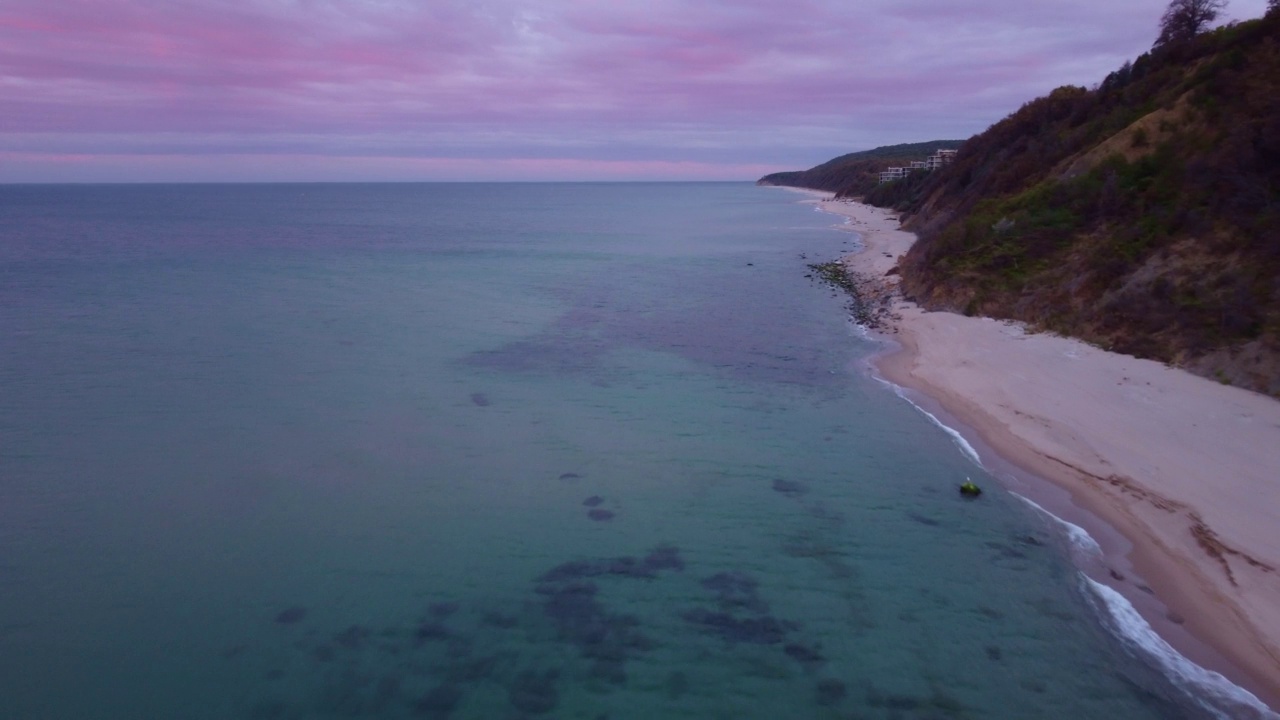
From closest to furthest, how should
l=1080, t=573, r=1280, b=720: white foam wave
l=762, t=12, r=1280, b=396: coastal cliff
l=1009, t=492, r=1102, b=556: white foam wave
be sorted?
l=1080, t=573, r=1280, b=720: white foam wave < l=1009, t=492, r=1102, b=556: white foam wave < l=762, t=12, r=1280, b=396: coastal cliff

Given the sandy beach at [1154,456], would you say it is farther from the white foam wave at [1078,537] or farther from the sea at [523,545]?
the sea at [523,545]

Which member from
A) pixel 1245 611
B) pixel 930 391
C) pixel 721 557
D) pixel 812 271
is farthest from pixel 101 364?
pixel 812 271

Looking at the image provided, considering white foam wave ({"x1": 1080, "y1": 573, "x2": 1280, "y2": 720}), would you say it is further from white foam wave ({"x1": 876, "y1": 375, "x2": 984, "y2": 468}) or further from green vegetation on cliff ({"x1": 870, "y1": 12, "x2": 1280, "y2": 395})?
green vegetation on cliff ({"x1": 870, "y1": 12, "x2": 1280, "y2": 395})

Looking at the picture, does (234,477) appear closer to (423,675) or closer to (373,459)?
(373,459)

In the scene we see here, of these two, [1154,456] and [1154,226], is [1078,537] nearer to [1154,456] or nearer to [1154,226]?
Result: [1154,456]

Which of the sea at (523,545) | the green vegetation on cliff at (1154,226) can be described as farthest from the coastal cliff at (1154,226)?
the sea at (523,545)

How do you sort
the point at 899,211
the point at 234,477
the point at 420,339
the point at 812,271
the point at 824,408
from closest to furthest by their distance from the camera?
the point at 234,477 < the point at 824,408 < the point at 420,339 < the point at 812,271 < the point at 899,211

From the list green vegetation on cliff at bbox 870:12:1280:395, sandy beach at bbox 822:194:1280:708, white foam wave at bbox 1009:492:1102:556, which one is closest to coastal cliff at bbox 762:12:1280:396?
green vegetation on cliff at bbox 870:12:1280:395
